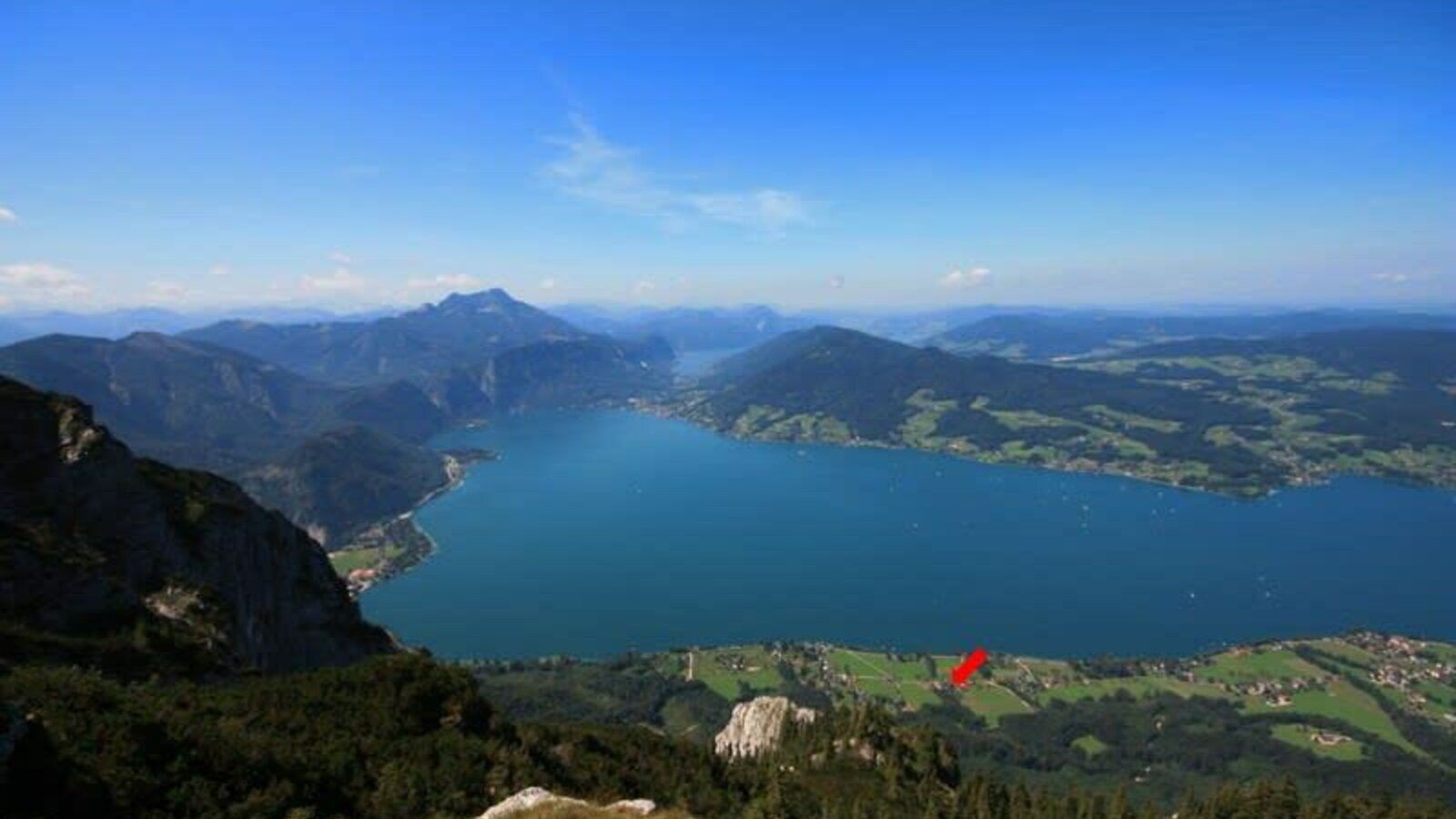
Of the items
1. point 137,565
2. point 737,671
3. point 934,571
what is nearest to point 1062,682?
point 737,671

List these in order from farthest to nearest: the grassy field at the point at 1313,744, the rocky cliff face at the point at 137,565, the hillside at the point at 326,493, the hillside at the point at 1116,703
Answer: the hillside at the point at 326,493
the grassy field at the point at 1313,744
the hillside at the point at 1116,703
the rocky cliff face at the point at 137,565

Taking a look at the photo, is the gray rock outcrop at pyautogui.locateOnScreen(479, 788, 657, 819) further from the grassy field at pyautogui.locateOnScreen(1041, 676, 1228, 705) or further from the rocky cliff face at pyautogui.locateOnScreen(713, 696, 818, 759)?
the grassy field at pyautogui.locateOnScreen(1041, 676, 1228, 705)

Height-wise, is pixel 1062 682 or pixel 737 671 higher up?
pixel 737 671

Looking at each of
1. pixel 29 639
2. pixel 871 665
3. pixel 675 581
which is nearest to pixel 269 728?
pixel 29 639

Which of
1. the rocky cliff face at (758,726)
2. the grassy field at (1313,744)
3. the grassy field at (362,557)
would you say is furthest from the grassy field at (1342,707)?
the grassy field at (362,557)

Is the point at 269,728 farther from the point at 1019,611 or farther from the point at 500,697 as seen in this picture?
the point at 1019,611

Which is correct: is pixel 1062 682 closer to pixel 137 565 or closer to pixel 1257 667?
pixel 1257 667

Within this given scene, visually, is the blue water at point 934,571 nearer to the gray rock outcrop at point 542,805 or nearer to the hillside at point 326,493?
the hillside at point 326,493
